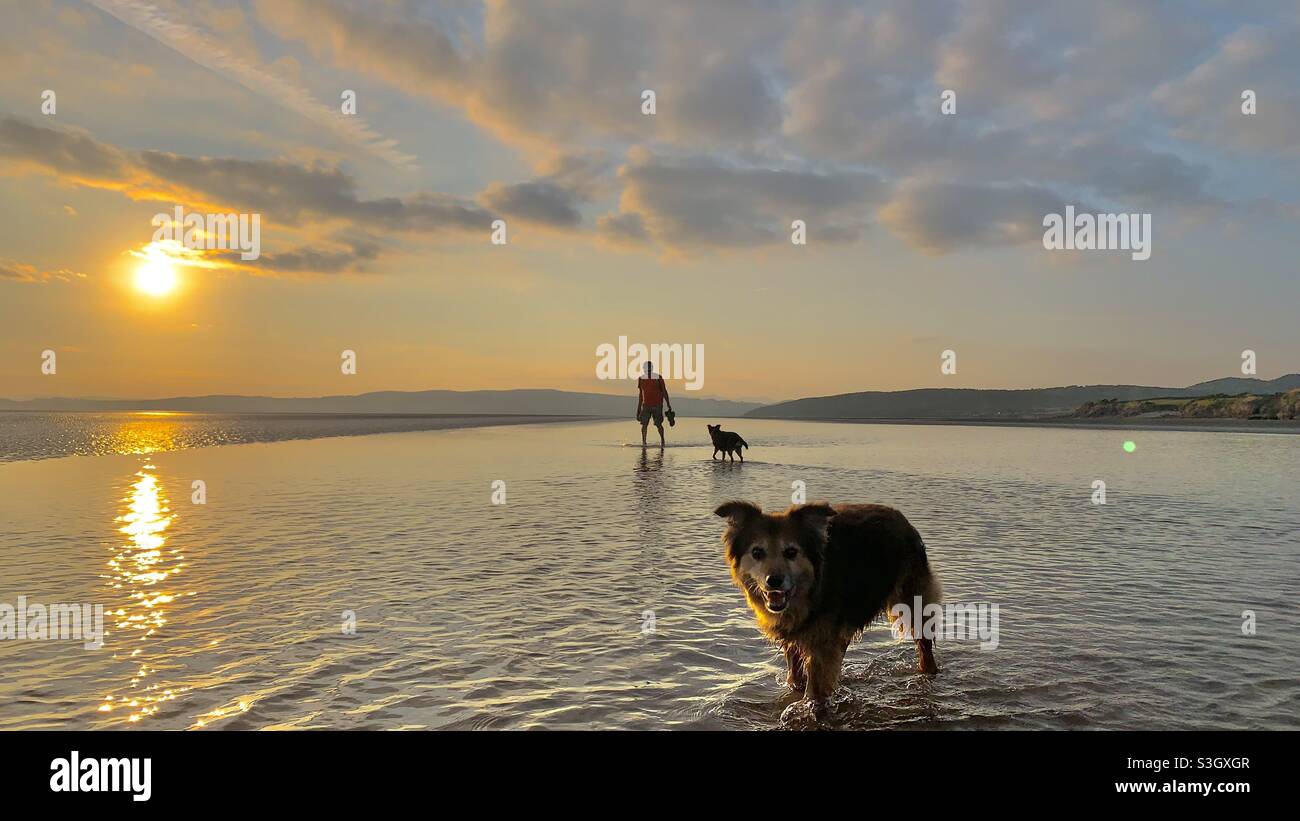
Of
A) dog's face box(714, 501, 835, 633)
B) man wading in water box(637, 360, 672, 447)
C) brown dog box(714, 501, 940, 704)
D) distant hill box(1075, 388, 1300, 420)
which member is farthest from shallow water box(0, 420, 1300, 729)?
distant hill box(1075, 388, 1300, 420)

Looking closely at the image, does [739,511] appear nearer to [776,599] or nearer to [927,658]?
[776,599]

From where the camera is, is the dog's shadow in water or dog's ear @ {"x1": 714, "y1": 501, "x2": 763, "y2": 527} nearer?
the dog's shadow in water

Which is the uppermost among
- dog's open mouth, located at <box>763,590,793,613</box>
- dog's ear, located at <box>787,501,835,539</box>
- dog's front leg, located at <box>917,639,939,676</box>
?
Result: dog's ear, located at <box>787,501,835,539</box>

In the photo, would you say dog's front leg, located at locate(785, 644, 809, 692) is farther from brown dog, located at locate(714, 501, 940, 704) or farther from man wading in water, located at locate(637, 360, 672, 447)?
man wading in water, located at locate(637, 360, 672, 447)

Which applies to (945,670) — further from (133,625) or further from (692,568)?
(133,625)

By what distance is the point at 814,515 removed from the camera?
5.17 m

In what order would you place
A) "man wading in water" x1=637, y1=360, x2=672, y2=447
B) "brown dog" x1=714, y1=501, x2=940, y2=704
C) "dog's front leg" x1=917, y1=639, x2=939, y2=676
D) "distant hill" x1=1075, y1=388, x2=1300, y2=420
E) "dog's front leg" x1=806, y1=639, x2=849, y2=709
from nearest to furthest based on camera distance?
"dog's front leg" x1=806, y1=639, x2=849, y2=709 < "brown dog" x1=714, y1=501, x2=940, y2=704 < "dog's front leg" x1=917, y1=639, x2=939, y2=676 < "man wading in water" x1=637, y1=360, x2=672, y2=447 < "distant hill" x1=1075, y1=388, x2=1300, y2=420

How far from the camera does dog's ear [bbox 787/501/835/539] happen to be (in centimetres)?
514

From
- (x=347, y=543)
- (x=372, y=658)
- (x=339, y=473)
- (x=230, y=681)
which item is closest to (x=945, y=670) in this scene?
(x=372, y=658)

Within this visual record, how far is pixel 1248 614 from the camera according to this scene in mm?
6598

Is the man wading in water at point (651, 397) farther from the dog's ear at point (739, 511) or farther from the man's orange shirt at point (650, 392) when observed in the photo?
the dog's ear at point (739, 511)

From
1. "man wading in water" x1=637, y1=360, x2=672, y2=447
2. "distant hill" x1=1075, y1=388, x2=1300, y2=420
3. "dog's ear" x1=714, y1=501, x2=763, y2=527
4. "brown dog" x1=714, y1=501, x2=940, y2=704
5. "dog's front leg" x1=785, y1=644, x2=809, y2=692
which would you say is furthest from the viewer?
"distant hill" x1=1075, y1=388, x2=1300, y2=420

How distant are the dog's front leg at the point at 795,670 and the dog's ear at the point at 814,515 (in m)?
0.84

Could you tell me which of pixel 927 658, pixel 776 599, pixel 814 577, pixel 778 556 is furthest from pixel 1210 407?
pixel 776 599
